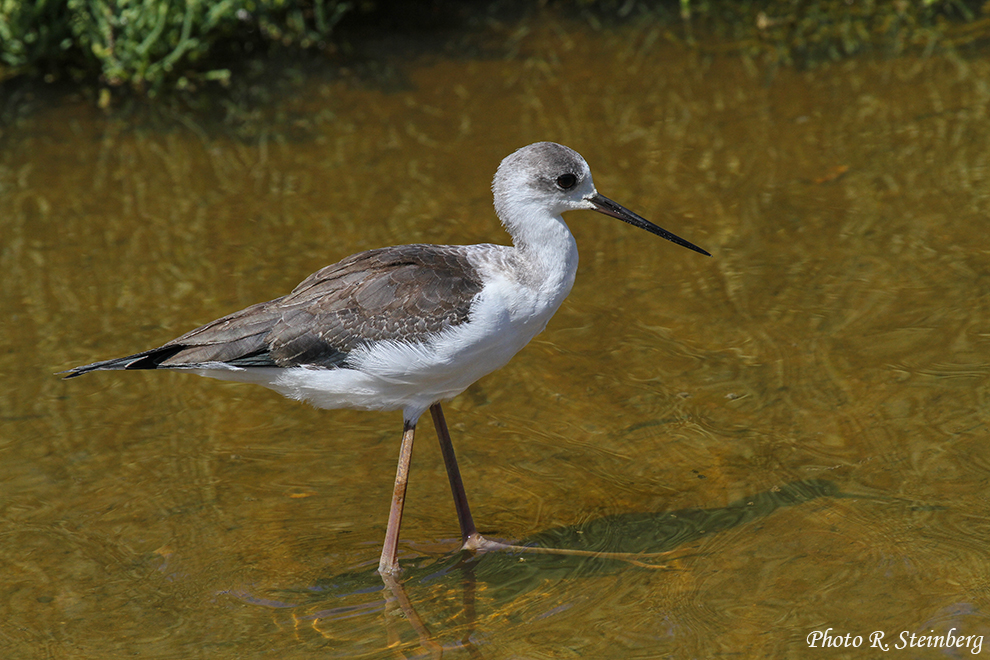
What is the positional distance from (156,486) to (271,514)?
2.06ft

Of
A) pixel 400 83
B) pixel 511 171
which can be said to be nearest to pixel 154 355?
pixel 511 171

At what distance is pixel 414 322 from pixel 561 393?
150 cm

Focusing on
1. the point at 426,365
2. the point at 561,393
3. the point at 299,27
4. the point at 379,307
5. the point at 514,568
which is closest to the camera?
the point at 426,365

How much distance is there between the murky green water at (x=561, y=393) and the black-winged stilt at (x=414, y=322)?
2.11 ft

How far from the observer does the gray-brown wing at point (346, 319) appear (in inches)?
185

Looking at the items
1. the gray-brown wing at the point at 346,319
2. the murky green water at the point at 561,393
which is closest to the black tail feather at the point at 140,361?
the gray-brown wing at the point at 346,319

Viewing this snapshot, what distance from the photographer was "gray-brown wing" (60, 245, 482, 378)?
470 cm

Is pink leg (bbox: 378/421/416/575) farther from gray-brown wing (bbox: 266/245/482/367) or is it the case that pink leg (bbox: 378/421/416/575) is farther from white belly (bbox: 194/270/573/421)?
gray-brown wing (bbox: 266/245/482/367)

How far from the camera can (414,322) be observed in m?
4.68

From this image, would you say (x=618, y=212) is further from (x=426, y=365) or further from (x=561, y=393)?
(x=561, y=393)

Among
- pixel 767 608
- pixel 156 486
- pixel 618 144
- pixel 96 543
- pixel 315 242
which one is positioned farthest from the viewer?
pixel 618 144

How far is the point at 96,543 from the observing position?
511 centimetres

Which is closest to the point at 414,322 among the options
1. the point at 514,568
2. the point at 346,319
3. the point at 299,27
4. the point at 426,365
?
the point at 426,365

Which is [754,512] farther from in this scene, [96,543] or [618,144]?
[618,144]
